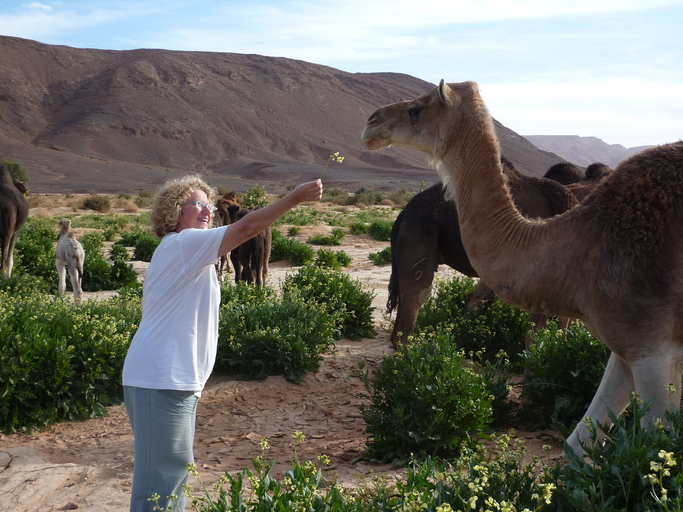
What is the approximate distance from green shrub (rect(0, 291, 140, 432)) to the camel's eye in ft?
12.0

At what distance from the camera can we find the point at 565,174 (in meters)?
9.38

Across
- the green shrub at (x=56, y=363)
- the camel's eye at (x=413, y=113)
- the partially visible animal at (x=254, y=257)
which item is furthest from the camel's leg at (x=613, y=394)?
the partially visible animal at (x=254, y=257)

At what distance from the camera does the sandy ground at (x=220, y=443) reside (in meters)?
4.98

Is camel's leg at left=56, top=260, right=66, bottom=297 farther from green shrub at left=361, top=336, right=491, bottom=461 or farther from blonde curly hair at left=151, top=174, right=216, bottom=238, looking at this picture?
blonde curly hair at left=151, top=174, right=216, bottom=238

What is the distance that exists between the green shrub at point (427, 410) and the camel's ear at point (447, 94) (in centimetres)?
202

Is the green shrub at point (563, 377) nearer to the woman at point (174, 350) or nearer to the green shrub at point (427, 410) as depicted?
the green shrub at point (427, 410)

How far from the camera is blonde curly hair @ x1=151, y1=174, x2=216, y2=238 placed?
3.62 metres

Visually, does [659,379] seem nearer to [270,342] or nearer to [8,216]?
Answer: [270,342]

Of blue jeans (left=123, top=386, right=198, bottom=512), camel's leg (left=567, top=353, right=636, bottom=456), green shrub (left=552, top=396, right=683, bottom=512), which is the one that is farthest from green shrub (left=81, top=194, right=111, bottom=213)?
green shrub (left=552, top=396, right=683, bottom=512)

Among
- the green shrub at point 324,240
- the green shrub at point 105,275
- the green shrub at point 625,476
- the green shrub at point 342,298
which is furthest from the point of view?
the green shrub at point 324,240

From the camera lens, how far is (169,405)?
11.0 feet

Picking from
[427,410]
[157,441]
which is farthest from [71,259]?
[157,441]

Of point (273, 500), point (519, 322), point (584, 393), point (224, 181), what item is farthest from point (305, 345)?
point (224, 181)

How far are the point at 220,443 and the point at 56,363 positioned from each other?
1.65m
